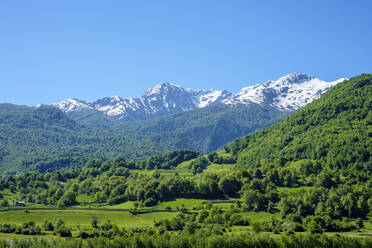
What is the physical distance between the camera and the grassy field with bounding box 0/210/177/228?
165238mm

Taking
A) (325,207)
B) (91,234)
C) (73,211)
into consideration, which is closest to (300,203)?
(325,207)

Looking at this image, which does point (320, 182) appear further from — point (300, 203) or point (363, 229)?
point (363, 229)

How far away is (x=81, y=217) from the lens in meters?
173

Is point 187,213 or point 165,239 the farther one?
point 187,213

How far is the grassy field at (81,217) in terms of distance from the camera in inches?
6505

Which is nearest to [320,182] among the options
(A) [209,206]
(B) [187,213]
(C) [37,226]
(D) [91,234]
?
(A) [209,206]

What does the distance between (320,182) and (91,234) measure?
4909 inches

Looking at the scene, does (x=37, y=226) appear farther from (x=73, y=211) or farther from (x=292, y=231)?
(x=292, y=231)

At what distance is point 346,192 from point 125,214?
370 feet

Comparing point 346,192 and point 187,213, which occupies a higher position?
point 346,192

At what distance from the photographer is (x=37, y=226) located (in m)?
147

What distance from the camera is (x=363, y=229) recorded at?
478 ft

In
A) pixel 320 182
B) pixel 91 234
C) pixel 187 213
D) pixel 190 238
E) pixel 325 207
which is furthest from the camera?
pixel 320 182

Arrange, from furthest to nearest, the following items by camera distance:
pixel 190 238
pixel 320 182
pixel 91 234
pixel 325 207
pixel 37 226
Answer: pixel 320 182 → pixel 325 207 → pixel 37 226 → pixel 91 234 → pixel 190 238
